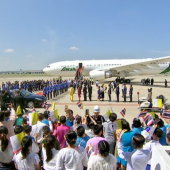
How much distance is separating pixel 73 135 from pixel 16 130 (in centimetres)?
175

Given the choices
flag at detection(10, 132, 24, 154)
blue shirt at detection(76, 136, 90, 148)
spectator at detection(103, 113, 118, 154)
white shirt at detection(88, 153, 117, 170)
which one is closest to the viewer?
white shirt at detection(88, 153, 117, 170)

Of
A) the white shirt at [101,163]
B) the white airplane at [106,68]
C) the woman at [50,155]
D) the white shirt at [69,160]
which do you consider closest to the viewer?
the white shirt at [101,163]

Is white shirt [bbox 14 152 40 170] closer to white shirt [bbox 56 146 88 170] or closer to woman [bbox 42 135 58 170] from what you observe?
woman [bbox 42 135 58 170]

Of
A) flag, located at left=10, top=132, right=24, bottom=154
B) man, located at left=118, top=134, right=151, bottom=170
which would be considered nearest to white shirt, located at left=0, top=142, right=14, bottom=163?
flag, located at left=10, top=132, right=24, bottom=154

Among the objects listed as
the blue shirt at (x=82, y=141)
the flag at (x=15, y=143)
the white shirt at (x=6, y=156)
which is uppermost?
the flag at (x=15, y=143)

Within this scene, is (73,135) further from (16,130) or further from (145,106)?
(145,106)

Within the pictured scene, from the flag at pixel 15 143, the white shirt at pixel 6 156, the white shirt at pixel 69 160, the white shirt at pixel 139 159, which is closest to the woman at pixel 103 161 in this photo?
the white shirt at pixel 69 160

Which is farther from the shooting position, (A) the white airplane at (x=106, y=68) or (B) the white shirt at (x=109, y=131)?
(A) the white airplane at (x=106, y=68)

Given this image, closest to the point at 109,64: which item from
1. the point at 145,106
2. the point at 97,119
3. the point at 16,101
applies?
the point at 145,106

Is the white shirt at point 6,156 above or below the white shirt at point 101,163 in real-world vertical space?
below

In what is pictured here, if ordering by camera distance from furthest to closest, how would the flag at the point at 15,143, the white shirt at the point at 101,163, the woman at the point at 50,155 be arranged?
the flag at the point at 15,143
the woman at the point at 50,155
the white shirt at the point at 101,163

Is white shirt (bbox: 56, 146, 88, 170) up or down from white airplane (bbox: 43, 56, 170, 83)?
down

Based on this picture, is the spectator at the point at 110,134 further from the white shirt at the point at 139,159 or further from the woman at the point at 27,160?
the woman at the point at 27,160

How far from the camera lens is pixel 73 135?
3.33m
